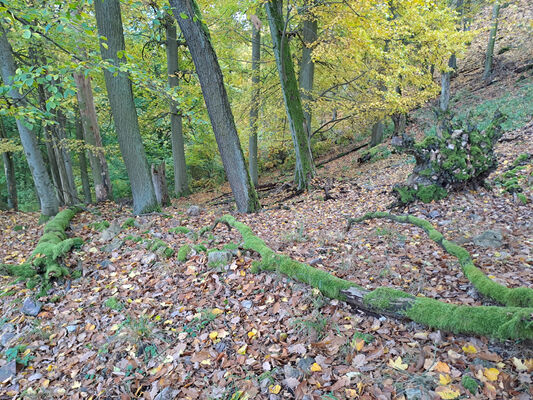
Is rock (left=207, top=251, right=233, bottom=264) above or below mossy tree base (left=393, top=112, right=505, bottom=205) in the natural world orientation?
below

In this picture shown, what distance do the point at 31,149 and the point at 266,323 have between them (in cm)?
709

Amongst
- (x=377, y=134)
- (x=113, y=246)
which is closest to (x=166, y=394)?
(x=113, y=246)

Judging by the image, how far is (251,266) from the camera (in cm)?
407

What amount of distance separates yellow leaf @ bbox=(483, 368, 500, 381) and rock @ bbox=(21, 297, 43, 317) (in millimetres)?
4878

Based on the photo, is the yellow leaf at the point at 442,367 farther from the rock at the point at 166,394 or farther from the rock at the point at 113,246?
the rock at the point at 113,246

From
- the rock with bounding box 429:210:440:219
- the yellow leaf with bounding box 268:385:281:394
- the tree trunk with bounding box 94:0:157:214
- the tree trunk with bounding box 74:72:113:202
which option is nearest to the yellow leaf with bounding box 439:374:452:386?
the yellow leaf with bounding box 268:385:281:394

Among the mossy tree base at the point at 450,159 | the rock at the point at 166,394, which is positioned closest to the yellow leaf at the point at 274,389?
the rock at the point at 166,394

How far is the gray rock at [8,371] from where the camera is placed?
9.99 feet

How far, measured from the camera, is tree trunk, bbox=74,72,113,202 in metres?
9.71

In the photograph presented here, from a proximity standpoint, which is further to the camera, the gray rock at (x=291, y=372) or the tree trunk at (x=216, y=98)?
the tree trunk at (x=216, y=98)

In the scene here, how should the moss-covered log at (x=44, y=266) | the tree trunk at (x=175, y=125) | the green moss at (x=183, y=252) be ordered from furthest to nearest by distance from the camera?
the tree trunk at (x=175, y=125) < the green moss at (x=183, y=252) < the moss-covered log at (x=44, y=266)

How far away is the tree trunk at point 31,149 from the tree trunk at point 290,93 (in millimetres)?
6365

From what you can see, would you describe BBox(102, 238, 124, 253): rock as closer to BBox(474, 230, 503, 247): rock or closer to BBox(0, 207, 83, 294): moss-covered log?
BBox(0, 207, 83, 294): moss-covered log

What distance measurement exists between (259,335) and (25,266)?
3728 millimetres
